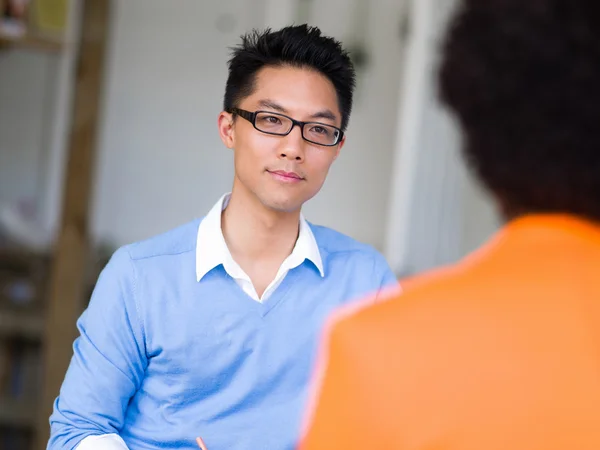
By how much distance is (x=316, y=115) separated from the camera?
1605 mm

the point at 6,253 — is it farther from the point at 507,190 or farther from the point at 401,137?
the point at 507,190

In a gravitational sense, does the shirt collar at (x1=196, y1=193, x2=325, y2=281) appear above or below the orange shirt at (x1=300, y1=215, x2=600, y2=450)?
below

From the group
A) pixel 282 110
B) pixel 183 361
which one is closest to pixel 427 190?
pixel 282 110

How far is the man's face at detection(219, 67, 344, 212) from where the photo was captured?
157 cm

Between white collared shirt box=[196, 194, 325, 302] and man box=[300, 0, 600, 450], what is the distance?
2.92 ft

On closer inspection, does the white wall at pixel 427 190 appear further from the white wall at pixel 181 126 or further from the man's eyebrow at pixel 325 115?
the man's eyebrow at pixel 325 115

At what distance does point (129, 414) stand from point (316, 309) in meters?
0.38

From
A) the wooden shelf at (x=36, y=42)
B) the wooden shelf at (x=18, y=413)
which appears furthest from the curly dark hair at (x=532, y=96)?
the wooden shelf at (x=18, y=413)

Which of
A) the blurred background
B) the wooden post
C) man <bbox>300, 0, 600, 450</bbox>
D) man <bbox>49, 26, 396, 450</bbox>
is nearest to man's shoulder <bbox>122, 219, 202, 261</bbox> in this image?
man <bbox>49, 26, 396, 450</bbox>

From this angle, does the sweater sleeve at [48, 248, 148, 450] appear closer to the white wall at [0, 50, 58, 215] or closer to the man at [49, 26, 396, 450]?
the man at [49, 26, 396, 450]

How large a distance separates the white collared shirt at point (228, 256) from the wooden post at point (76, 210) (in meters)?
1.58

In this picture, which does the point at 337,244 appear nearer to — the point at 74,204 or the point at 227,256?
the point at 227,256

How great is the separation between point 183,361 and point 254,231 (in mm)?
286

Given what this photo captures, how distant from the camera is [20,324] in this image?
11.4 feet
